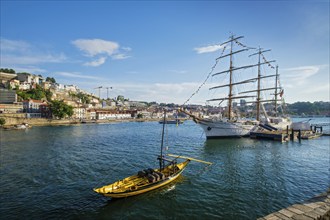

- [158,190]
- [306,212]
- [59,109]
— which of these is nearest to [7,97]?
[59,109]

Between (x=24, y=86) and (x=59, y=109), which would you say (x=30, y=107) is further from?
(x=24, y=86)

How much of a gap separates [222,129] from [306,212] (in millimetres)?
44580

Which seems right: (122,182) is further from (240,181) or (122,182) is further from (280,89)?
(280,89)

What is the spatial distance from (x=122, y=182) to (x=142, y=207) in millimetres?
3306

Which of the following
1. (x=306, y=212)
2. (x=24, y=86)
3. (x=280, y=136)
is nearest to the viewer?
(x=306, y=212)

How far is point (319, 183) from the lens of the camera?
22500mm

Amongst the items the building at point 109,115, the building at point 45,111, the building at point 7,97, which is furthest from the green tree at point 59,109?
the building at point 109,115

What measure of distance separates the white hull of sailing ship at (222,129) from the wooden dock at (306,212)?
4120cm

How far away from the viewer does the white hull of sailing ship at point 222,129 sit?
184 feet

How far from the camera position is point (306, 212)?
42.3ft

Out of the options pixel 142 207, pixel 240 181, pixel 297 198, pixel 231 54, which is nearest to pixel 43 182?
pixel 142 207

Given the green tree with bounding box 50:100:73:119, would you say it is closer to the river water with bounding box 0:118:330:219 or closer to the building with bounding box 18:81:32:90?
the building with bounding box 18:81:32:90

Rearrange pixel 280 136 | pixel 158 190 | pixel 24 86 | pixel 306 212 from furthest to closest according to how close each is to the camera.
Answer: pixel 24 86 < pixel 280 136 < pixel 158 190 < pixel 306 212

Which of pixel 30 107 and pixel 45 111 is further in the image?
pixel 45 111
